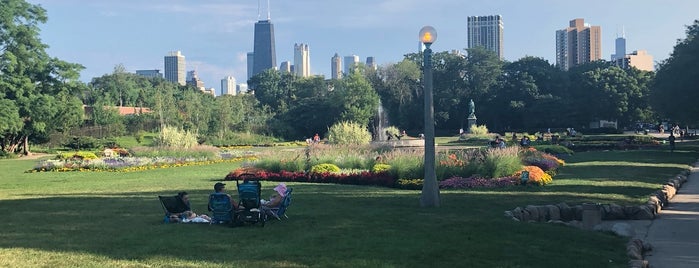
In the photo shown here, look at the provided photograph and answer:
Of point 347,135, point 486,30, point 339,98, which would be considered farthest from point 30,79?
point 486,30

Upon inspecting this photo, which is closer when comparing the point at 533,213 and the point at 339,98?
the point at 533,213

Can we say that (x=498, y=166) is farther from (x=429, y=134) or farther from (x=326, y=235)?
(x=326, y=235)

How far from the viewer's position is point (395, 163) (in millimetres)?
18250

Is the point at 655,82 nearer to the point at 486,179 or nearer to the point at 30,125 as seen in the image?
the point at 486,179

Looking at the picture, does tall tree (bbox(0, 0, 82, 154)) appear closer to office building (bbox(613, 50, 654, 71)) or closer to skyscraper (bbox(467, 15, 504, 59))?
skyscraper (bbox(467, 15, 504, 59))

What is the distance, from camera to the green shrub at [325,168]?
66.6 ft

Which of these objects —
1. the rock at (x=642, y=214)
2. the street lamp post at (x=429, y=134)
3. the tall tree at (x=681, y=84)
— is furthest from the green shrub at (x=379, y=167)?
the tall tree at (x=681, y=84)

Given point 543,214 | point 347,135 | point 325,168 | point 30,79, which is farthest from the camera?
point 30,79

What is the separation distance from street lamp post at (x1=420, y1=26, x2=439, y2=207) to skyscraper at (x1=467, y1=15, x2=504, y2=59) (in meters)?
119

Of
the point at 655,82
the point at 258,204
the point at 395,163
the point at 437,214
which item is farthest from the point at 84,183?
the point at 655,82

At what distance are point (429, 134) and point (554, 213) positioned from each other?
9.66 ft

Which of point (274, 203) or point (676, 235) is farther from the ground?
point (274, 203)

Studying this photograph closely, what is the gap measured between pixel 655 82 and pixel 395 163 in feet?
85.1

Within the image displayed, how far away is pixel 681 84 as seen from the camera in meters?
30.7
